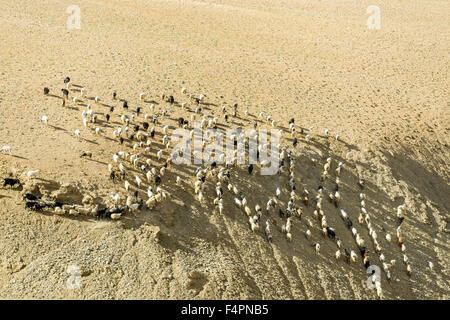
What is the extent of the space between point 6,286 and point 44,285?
1757mm

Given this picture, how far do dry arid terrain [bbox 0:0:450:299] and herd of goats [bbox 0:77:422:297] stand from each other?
0.37m

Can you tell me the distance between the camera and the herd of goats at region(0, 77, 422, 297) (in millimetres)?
28812

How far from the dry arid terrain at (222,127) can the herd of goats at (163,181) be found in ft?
1.22

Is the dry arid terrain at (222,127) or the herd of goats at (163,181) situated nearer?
the dry arid terrain at (222,127)

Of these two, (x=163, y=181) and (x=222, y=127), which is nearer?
(x=163, y=181)

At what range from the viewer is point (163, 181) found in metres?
31.9

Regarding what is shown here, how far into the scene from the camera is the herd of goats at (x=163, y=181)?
2881 centimetres

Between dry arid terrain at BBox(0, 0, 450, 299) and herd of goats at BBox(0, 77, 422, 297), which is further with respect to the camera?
herd of goats at BBox(0, 77, 422, 297)

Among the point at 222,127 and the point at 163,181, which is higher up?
the point at 222,127

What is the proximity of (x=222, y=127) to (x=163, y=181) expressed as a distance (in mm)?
9878

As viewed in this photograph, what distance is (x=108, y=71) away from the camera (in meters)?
47.6

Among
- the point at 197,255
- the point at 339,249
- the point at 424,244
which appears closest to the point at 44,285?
the point at 197,255

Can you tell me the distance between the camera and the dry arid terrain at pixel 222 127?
26266 mm

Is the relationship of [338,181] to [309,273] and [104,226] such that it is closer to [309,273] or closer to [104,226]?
[309,273]
